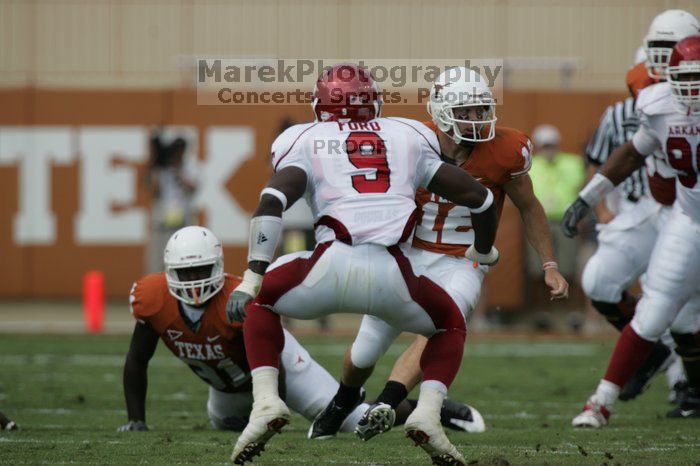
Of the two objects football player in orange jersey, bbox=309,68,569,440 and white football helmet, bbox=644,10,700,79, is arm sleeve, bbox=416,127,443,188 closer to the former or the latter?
football player in orange jersey, bbox=309,68,569,440

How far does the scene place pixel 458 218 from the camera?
5180 millimetres

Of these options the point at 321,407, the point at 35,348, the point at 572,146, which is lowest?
the point at 35,348

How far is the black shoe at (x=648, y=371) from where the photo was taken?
6.34 meters

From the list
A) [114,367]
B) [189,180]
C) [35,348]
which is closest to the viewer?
[114,367]

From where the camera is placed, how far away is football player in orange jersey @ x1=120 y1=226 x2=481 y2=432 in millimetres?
5168

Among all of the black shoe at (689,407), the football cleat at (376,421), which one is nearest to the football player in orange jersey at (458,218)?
the football cleat at (376,421)

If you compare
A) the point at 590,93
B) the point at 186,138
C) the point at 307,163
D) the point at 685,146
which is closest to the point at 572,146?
the point at 590,93

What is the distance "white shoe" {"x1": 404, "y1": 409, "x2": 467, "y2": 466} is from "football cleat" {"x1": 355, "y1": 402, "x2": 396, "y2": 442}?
37cm

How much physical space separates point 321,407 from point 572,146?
7.64m

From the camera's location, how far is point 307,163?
4.24 meters

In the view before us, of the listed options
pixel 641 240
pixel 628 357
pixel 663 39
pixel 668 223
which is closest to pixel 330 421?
pixel 628 357

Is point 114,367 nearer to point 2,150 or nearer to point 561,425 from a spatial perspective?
point 561,425

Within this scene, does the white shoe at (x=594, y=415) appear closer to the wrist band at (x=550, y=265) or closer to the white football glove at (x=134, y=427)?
the wrist band at (x=550, y=265)

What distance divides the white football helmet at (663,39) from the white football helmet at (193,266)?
2482 millimetres
